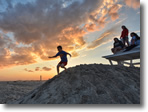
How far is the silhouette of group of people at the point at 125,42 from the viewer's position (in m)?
6.50

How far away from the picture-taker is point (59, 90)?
4094 millimetres

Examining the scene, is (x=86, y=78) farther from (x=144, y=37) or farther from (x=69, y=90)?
(x=144, y=37)

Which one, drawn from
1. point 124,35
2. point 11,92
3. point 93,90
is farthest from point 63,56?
point 11,92

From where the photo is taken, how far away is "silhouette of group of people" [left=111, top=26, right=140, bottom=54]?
21.3 ft

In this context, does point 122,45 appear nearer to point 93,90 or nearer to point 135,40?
point 135,40

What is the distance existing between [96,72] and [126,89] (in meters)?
1.34

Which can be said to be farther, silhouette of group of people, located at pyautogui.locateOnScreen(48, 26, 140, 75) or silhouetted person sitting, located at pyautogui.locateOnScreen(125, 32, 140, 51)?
silhouetted person sitting, located at pyautogui.locateOnScreen(125, 32, 140, 51)

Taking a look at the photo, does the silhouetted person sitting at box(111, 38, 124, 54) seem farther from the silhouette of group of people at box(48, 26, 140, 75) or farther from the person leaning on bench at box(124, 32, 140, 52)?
the person leaning on bench at box(124, 32, 140, 52)

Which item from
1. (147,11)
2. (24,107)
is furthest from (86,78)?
(147,11)

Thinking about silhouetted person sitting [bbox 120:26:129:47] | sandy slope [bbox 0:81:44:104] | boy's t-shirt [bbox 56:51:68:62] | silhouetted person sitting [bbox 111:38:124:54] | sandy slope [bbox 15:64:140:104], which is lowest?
sandy slope [bbox 0:81:44:104]

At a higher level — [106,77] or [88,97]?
[106,77]

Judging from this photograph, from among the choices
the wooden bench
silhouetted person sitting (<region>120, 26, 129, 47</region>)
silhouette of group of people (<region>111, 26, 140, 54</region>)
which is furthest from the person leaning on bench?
silhouetted person sitting (<region>120, 26, 129, 47</region>)

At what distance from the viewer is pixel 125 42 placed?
705 cm

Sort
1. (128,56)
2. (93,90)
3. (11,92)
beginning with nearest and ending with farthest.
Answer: (93,90)
(128,56)
(11,92)
